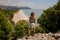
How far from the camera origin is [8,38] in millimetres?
10344

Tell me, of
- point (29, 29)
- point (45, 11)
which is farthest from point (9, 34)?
point (45, 11)

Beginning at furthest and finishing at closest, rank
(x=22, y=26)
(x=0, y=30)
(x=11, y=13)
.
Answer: (x=11, y=13) < (x=22, y=26) < (x=0, y=30)

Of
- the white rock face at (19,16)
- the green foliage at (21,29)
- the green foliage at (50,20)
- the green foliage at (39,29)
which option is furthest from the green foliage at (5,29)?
the green foliage at (50,20)

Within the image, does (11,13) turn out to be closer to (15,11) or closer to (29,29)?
(15,11)

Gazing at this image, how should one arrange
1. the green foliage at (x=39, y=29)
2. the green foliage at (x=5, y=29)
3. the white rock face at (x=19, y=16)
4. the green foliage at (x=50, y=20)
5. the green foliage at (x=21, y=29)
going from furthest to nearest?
the white rock face at (x=19, y=16)
the green foliage at (x=50, y=20)
the green foliage at (x=39, y=29)
the green foliage at (x=21, y=29)
the green foliage at (x=5, y=29)

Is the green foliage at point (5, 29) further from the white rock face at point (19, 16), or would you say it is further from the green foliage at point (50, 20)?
the green foliage at point (50, 20)

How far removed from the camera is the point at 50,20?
12.4 m

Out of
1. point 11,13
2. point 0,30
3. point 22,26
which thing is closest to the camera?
point 0,30

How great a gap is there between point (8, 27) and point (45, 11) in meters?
3.05

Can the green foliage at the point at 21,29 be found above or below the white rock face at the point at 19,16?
below

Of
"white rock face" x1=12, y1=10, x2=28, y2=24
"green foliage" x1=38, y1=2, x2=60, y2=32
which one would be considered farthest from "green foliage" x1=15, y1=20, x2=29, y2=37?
"green foliage" x1=38, y1=2, x2=60, y2=32

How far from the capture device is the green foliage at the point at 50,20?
12.3m

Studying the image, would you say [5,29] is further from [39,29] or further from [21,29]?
[39,29]

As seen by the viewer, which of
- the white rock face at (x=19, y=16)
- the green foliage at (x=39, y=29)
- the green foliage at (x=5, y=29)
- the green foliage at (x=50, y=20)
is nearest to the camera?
the green foliage at (x=5, y=29)
